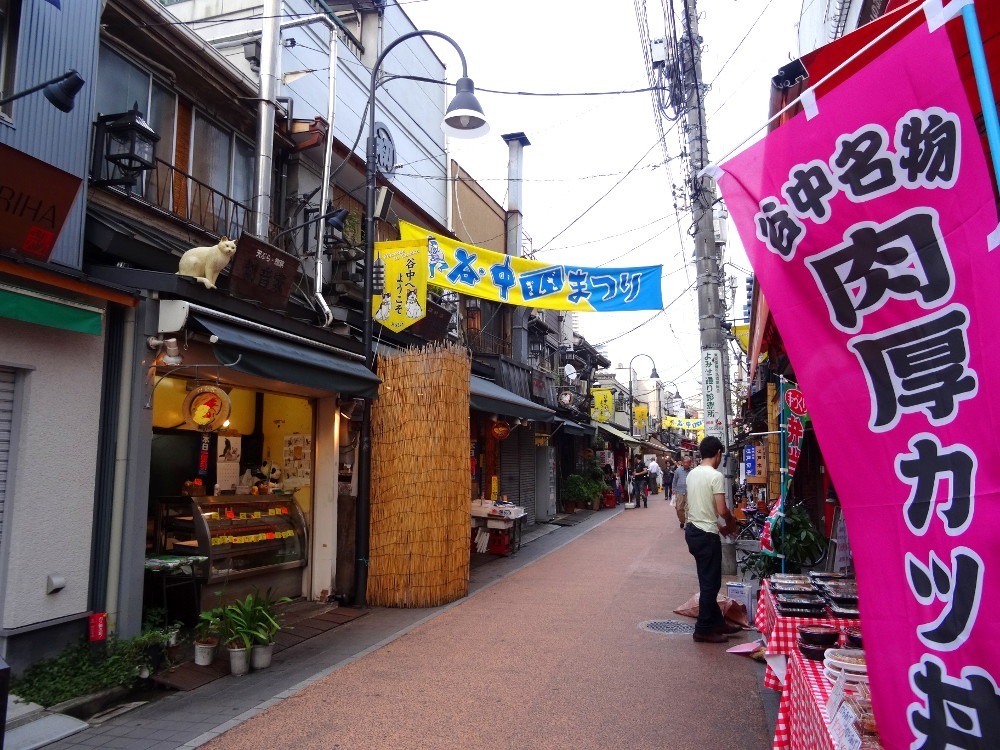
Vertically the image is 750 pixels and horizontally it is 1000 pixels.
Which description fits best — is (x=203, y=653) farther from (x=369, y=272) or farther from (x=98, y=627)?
(x=369, y=272)

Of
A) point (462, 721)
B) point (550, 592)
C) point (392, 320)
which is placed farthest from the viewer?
point (392, 320)

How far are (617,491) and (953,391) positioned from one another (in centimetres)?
2926

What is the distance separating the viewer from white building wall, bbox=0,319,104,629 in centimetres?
584

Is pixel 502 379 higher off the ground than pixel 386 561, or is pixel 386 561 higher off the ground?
pixel 502 379

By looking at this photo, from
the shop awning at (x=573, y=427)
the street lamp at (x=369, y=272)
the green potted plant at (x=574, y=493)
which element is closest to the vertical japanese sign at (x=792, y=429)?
the street lamp at (x=369, y=272)

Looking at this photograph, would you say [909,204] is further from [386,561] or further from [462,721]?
[386,561]

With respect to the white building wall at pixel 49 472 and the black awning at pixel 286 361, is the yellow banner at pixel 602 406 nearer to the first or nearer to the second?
the black awning at pixel 286 361

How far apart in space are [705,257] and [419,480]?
599cm

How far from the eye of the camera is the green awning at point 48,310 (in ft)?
18.2

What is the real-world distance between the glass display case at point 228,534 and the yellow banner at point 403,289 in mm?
3493

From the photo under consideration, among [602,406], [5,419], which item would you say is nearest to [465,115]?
[5,419]

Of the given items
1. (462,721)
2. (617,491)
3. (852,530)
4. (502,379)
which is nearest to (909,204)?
(852,530)

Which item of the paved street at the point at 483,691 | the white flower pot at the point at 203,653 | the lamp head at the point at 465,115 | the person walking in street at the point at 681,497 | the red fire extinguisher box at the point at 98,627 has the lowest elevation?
the paved street at the point at 483,691

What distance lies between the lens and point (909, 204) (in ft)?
7.74
